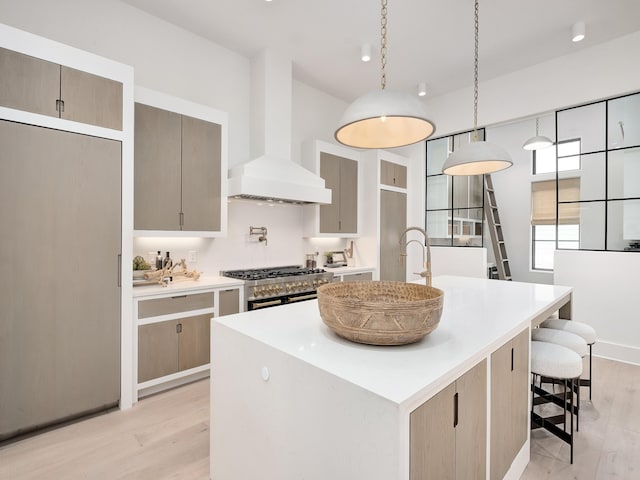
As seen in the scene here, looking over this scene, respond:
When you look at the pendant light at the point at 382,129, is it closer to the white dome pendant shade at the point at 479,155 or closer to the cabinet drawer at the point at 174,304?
the white dome pendant shade at the point at 479,155

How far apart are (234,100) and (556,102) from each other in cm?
369

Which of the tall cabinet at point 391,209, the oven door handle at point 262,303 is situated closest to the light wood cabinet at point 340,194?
the tall cabinet at point 391,209

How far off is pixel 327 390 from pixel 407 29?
3508mm

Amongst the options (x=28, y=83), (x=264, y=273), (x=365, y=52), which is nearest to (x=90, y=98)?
(x=28, y=83)

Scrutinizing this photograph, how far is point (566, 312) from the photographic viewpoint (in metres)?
2.75

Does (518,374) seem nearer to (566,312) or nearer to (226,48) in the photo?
(566,312)

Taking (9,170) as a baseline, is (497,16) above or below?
above

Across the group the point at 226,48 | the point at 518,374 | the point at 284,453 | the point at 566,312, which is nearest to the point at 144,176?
the point at 226,48

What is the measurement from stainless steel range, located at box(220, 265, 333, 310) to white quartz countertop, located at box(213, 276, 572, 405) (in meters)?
1.31

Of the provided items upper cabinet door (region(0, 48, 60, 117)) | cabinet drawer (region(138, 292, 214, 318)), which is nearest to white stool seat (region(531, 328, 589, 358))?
cabinet drawer (region(138, 292, 214, 318))

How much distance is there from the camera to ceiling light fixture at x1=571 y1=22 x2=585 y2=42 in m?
3.07

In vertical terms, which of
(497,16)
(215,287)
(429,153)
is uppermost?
(497,16)

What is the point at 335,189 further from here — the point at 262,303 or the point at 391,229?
the point at 262,303

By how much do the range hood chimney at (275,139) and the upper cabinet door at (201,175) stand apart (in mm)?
205
